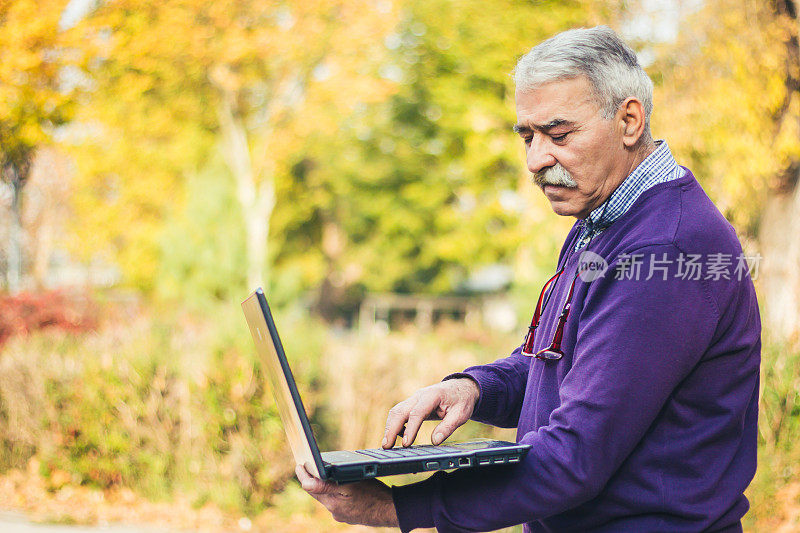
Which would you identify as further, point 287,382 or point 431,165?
point 431,165

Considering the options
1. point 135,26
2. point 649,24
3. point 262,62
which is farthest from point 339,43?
point 649,24

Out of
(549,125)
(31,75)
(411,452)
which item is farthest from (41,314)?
(549,125)

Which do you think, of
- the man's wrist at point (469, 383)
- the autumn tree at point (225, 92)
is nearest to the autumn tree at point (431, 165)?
the autumn tree at point (225, 92)

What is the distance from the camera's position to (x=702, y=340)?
1304mm

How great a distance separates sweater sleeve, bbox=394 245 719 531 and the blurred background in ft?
9.99

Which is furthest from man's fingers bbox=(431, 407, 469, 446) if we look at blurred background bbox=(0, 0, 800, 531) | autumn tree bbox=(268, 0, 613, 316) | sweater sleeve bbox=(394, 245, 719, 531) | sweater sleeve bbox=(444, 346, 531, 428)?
autumn tree bbox=(268, 0, 613, 316)

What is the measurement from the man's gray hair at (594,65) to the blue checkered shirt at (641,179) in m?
0.08

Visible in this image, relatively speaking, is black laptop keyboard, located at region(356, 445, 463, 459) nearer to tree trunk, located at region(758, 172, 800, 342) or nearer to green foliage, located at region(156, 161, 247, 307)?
tree trunk, located at region(758, 172, 800, 342)

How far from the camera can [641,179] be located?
4.95 feet

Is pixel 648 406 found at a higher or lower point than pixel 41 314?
higher

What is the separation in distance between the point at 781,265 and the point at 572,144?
7.03 meters

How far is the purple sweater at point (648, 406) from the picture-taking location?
4.21 ft

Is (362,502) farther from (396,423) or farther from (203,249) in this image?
(203,249)

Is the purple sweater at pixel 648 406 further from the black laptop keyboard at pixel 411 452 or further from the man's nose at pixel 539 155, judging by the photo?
the man's nose at pixel 539 155
